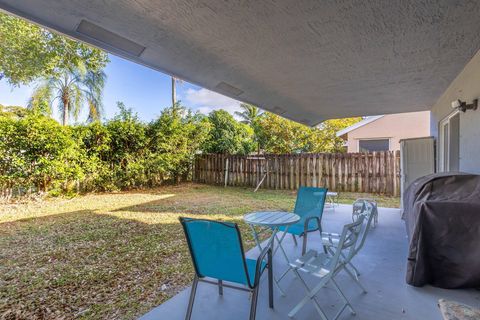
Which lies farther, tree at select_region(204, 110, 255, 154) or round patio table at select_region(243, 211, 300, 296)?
tree at select_region(204, 110, 255, 154)

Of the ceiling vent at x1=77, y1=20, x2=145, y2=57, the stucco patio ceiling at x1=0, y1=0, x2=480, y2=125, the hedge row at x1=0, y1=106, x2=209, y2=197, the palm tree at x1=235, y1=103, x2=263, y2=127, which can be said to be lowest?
the hedge row at x1=0, y1=106, x2=209, y2=197

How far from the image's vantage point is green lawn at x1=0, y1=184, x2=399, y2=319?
2482 millimetres

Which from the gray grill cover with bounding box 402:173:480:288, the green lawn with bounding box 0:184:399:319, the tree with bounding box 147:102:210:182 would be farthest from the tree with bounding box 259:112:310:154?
the gray grill cover with bounding box 402:173:480:288

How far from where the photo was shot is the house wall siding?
1202 centimetres

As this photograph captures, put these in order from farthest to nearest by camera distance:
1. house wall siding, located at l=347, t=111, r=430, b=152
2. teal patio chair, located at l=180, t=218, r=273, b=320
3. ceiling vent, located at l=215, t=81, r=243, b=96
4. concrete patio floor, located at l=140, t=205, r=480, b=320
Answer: house wall siding, located at l=347, t=111, r=430, b=152
ceiling vent, located at l=215, t=81, r=243, b=96
concrete patio floor, located at l=140, t=205, r=480, b=320
teal patio chair, located at l=180, t=218, r=273, b=320

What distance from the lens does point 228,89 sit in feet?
13.9

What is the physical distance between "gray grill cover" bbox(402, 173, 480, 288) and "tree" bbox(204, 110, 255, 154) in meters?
9.43

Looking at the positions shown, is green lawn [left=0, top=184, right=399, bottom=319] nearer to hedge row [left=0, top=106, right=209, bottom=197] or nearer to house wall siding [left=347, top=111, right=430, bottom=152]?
hedge row [left=0, top=106, right=209, bottom=197]

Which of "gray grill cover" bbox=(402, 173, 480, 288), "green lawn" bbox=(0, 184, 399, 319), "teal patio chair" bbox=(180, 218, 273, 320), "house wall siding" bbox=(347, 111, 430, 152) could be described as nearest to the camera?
"teal patio chair" bbox=(180, 218, 273, 320)

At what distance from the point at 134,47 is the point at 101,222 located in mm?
3759

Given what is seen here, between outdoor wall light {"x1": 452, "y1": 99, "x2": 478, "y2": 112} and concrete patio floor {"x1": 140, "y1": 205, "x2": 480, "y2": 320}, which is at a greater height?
outdoor wall light {"x1": 452, "y1": 99, "x2": 478, "y2": 112}

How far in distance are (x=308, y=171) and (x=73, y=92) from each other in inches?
490

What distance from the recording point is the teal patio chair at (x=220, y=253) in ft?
5.97

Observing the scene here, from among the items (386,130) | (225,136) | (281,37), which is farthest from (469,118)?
(386,130)
